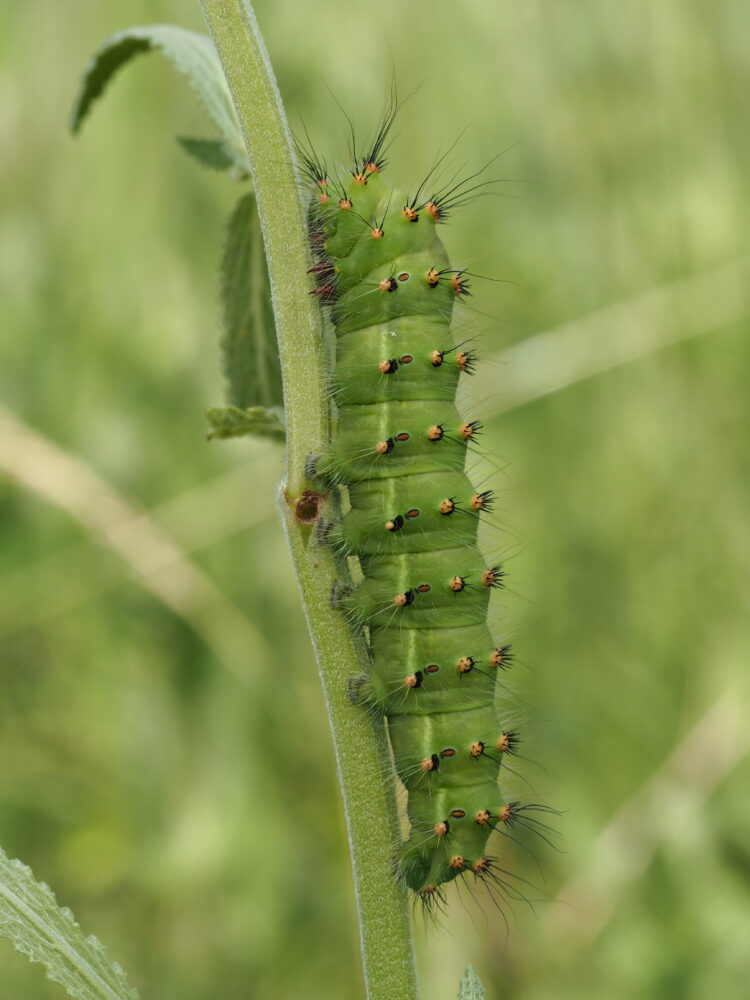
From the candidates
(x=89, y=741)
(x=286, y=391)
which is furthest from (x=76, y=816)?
(x=286, y=391)

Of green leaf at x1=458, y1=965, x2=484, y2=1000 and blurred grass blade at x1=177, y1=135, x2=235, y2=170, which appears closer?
green leaf at x1=458, y1=965, x2=484, y2=1000

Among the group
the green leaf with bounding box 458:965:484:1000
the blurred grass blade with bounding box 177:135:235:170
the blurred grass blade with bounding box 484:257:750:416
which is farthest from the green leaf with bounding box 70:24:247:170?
the blurred grass blade with bounding box 484:257:750:416

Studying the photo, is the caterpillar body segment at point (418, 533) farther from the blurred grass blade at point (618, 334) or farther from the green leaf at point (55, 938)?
the blurred grass blade at point (618, 334)

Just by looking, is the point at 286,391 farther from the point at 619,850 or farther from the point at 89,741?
the point at 619,850

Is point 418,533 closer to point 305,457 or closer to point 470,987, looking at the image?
point 305,457

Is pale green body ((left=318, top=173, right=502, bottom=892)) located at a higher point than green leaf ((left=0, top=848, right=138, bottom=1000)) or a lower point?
higher

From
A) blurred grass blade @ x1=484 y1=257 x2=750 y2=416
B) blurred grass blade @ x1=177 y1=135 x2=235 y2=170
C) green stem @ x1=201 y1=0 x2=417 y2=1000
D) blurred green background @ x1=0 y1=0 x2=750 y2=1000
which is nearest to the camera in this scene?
green stem @ x1=201 y1=0 x2=417 y2=1000

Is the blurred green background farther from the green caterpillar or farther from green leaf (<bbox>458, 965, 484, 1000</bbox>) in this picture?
green leaf (<bbox>458, 965, 484, 1000</bbox>)
